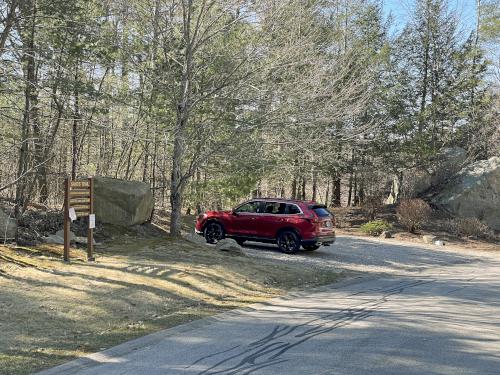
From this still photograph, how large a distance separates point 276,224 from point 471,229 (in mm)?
11834

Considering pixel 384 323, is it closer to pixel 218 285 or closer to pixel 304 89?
pixel 218 285

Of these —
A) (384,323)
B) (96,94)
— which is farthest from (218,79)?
(384,323)

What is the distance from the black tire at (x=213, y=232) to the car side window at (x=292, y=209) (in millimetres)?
2490

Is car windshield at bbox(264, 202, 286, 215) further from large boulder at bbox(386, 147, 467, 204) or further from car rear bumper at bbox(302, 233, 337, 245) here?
large boulder at bbox(386, 147, 467, 204)

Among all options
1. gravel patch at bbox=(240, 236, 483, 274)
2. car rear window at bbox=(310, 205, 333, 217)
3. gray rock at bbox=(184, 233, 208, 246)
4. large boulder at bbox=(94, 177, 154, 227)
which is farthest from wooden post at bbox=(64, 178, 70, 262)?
car rear window at bbox=(310, 205, 333, 217)

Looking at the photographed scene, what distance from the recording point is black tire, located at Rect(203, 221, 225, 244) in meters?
17.6

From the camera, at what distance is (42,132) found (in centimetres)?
1544

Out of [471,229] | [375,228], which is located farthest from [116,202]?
[471,229]

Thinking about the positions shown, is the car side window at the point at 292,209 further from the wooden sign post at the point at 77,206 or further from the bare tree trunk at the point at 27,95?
the bare tree trunk at the point at 27,95

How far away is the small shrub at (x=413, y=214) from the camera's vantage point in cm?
2377

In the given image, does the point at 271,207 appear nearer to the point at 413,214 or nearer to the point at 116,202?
the point at 116,202

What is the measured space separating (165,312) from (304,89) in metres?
8.61

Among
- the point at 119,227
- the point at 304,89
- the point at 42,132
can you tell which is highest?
→ the point at 304,89

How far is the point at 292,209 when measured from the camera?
16.5m
